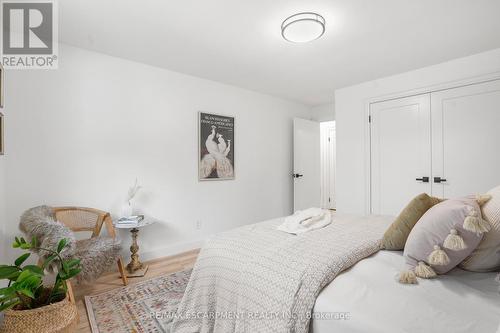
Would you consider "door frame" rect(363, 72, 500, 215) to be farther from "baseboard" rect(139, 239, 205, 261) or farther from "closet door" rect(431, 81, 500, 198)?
"baseboard" rect(139, 239, 205, 261)

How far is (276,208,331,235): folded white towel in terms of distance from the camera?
1.73 m

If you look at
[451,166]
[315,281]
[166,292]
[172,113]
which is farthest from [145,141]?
[451,166]

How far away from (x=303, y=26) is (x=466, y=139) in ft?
8.16

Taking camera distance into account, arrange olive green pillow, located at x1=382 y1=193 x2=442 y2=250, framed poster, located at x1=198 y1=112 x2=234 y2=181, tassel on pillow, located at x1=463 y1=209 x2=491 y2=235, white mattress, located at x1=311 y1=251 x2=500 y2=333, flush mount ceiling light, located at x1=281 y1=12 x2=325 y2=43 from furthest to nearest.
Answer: framed poster, located at x1=198 y1=112 x2=234 y2=181
flush mount ceiling light, located at x1=281 y1=12 x2=325 y2=43
olive green pillow, located at x1=382 y1=193 x2=442 y2=250
tassel on pillow, located at x1=463 y1=209 x2=491 y2=235
white mattress, located at x1=311 y1=251 x2=500 y2=333

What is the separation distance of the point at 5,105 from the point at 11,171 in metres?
0.60

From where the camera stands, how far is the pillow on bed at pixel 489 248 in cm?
104

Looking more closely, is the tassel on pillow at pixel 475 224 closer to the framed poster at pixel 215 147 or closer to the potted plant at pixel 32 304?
the potted plant at pixel 32 304

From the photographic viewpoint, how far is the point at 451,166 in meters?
3.06

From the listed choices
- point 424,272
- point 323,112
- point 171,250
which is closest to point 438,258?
point 424,272

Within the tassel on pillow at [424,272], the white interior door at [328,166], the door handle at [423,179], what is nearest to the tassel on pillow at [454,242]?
the tassel on pillow at [424,272]

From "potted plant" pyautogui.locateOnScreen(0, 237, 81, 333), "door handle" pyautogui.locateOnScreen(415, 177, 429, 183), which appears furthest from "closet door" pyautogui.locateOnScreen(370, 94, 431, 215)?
"potted plant" pyautogui.locateOnScreen(0, 237, 81, 333)

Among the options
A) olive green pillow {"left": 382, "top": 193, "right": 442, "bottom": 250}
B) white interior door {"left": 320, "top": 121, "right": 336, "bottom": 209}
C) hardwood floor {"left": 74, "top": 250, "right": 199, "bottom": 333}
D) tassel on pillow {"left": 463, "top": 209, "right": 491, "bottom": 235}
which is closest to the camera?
tassel on pillow {"left": 463, "top": 209, "right": 491, "bottom": 235}

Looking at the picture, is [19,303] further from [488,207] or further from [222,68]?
[222,68]

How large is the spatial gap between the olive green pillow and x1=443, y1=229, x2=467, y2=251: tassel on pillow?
323 millimetres
